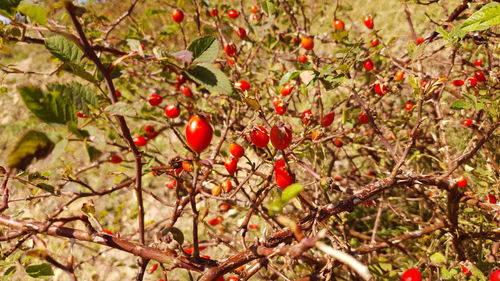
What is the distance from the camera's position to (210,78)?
0.71 m

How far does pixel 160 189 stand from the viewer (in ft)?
12.0

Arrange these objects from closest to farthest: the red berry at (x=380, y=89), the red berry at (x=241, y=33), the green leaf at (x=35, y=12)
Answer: the green leaf at (x=35, y=12) < the red berry at (x=380, y=89) < the red berry at (x=241, y=33)

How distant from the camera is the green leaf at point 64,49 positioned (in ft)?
2.22

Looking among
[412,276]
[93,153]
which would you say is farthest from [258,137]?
[412,276]

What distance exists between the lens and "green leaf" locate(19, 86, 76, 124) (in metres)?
0.55

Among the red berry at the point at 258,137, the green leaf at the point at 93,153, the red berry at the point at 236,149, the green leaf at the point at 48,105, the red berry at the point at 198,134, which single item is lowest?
the red berry at the point at 236,149

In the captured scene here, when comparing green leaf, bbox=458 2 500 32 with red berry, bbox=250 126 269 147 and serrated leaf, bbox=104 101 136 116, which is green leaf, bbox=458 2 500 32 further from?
serrated leaf, bbox=104 101 136 116

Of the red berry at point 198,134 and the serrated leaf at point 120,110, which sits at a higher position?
the serrated leaf at point 120,110

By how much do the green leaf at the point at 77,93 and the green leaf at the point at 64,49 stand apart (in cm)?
8

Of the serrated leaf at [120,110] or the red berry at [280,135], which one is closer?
the serrated leaf at [120,110]

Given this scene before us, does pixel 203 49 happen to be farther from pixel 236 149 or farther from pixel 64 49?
pixel 236 149

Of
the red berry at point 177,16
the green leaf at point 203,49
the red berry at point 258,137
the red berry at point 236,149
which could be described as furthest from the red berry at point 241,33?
the green leaf at point 203,49

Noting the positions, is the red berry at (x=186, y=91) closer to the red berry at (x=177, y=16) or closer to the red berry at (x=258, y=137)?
the red berry at (x=177, y=16)

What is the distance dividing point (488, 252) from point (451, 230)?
476mm
